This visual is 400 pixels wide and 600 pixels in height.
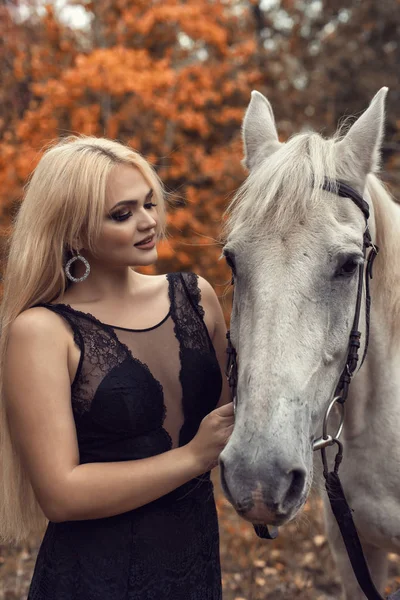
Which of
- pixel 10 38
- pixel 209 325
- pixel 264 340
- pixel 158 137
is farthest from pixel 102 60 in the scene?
pixel 264 340

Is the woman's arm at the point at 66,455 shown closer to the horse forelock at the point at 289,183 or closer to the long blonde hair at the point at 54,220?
the long blonde hair at the point at 54,220

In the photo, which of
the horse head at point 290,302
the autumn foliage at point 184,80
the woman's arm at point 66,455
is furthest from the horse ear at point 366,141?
the autumn foliage at point 184,80

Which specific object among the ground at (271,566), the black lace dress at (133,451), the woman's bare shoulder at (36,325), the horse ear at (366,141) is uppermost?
the horse ear at (366,141)

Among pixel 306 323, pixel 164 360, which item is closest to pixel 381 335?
pixel 306 323

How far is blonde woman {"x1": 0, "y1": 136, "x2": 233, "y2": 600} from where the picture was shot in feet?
5.94

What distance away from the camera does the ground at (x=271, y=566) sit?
400 cm

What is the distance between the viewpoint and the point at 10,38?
8750 mm

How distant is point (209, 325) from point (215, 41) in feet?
26.5

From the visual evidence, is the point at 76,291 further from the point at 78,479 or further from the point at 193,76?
the point at 193,76

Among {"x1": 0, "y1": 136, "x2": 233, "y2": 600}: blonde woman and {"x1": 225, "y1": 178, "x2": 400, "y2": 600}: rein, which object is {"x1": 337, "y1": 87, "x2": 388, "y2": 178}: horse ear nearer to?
{"x1": 225, "y1": 178, "x2": 400, "y2": 600}: rein

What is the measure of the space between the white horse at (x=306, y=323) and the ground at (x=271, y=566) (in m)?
1.52

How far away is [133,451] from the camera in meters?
1.95

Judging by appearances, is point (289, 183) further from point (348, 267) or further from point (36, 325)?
point (36, 325)

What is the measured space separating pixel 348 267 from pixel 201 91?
26.0 ft
